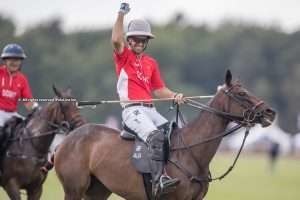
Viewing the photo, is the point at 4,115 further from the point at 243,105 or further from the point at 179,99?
the point at 243,105

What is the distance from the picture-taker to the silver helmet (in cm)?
1517

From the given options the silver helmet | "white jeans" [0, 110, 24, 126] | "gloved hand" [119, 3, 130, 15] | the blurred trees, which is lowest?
the blurred trees

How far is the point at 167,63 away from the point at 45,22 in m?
18.6

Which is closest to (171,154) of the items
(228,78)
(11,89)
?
(228,78)

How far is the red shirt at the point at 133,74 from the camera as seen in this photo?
50.3 feet

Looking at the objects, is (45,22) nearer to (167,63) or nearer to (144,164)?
(167,63)

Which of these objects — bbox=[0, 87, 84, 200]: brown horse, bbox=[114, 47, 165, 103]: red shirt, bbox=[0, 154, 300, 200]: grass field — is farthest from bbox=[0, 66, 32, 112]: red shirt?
bbox=[0, 154, 300, 200]: grass field

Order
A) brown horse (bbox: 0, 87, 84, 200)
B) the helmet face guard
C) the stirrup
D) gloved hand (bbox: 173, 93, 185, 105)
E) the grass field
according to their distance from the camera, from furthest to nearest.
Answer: the grass field → the helmet face guard → brown horse (bbox: 0, 87, 84, 200) → gloved hand (bbox: 173, 93, 185, 105) → the stirrup

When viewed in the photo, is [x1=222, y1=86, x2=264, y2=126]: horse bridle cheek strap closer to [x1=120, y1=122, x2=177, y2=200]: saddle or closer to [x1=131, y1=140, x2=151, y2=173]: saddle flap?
[x1=120, y1=122, x2=177, y2=200]: saddle

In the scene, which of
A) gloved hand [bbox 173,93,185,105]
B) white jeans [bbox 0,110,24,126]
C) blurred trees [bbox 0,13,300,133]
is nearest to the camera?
gloved hand [bbox 173,93,185,105]

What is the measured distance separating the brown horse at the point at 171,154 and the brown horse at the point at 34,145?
2.52 m

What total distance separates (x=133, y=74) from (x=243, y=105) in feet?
5.56

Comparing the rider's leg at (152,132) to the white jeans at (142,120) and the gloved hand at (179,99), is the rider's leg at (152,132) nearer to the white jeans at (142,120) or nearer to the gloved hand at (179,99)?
the white jeans at (142,120)

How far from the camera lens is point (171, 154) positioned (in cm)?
1512
